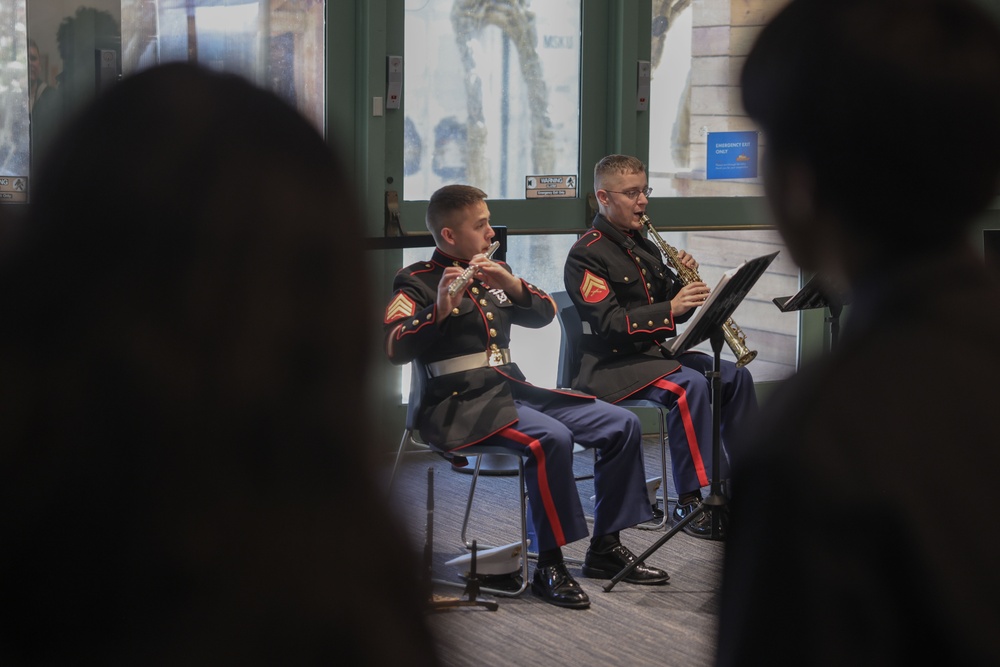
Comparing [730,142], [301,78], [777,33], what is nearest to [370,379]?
[777,33]

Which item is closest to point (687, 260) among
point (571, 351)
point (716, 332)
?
point (571, 351)

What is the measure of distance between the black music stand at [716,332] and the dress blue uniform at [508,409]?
0.61 feet

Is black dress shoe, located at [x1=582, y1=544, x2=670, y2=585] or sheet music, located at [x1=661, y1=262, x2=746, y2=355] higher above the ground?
sheet music, located at [x1=661, y1=262, x2=746, y2=355]

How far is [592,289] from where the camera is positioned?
4.07m

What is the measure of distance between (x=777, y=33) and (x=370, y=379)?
48 cm

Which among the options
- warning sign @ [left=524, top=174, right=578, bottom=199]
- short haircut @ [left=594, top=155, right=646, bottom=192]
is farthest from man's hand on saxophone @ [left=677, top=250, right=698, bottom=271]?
warning sign @ [left=524, top=174, right=578, bottom=199]

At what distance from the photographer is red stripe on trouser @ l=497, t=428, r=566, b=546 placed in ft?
11.5

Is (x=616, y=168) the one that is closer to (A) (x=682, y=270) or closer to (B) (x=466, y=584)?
(A) (x=682, y=270)

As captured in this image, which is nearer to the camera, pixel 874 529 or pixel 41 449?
pixel 41 449

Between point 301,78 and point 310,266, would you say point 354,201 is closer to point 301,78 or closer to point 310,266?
point 310,266

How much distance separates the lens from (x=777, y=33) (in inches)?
36.4

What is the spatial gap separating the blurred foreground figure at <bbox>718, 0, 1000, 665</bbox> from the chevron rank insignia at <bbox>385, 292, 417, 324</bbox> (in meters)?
2.64

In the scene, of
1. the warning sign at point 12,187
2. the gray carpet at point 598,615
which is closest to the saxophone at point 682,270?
the gray carpet at point 598,615

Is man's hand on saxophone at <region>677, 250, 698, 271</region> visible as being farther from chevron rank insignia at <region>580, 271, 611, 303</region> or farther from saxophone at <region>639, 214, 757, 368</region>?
chevron rank insignia at <region>580, 271, 611, 303</region>
